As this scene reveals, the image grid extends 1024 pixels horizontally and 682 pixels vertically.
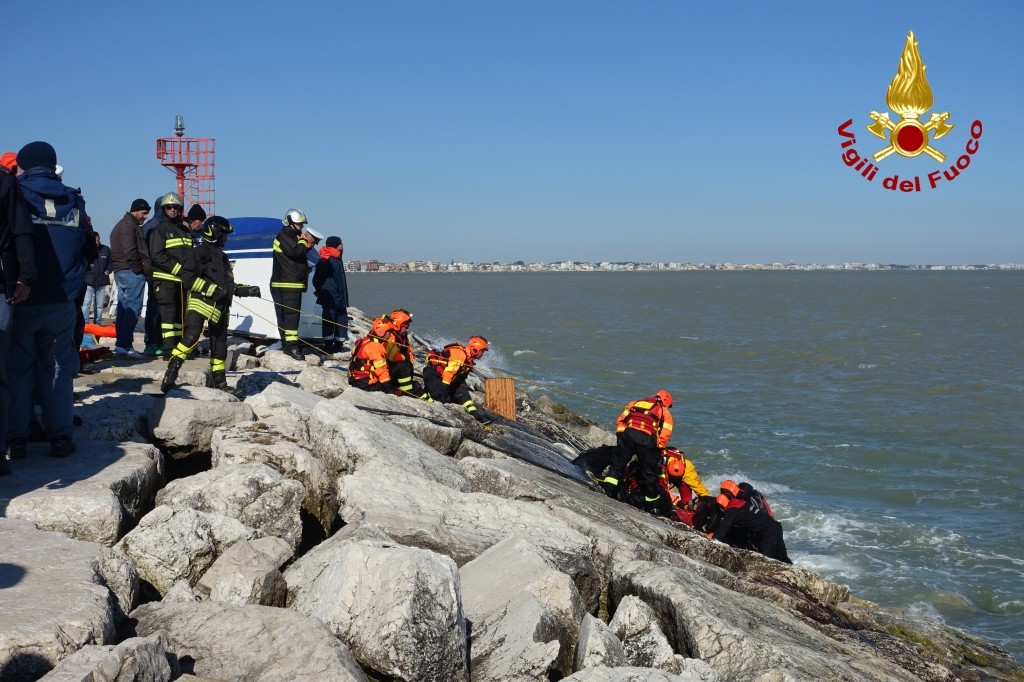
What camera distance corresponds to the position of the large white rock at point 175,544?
5.23m

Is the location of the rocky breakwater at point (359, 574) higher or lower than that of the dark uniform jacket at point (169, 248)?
lower

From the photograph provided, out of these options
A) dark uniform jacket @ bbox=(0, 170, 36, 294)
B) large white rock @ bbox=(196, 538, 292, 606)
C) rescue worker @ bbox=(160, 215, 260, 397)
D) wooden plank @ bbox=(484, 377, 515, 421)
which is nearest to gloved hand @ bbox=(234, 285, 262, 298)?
rescue worker @ bbox=(160, 215, 260, 397)

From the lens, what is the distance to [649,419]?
9.91 meters

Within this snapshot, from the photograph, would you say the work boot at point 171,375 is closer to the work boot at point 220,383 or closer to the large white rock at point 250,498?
the work boot at point 220,383

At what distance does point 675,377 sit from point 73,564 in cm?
2459

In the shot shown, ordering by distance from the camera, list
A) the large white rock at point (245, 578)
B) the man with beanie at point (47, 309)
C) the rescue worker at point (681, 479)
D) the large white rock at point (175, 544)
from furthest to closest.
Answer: the rescue worker at point (681, 479)
the man with beanie at point (47, 309)
the large white rock at point (175, 544)
the large white rock at point (245, 578)

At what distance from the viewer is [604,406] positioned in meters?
22.4

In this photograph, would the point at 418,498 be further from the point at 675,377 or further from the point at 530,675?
the point at 675,377

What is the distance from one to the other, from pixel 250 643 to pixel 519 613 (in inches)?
55.1

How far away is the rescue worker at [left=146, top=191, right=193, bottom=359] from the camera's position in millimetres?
9094

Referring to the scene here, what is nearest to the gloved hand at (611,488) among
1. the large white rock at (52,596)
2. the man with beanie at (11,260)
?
the large white rock at (52,596)

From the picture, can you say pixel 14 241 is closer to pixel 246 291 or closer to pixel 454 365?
pixel 246 291

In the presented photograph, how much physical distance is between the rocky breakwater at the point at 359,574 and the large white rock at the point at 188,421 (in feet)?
0.05

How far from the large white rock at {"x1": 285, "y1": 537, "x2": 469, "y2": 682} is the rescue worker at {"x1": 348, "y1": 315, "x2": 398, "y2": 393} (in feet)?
19.1
